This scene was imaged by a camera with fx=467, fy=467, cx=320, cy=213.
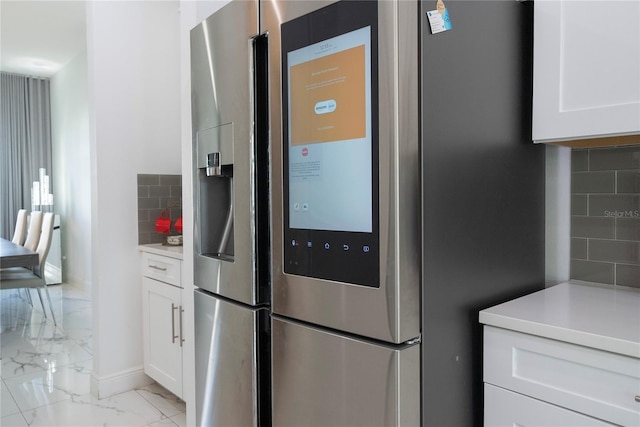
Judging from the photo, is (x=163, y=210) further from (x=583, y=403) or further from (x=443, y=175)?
(x=583, y=403)

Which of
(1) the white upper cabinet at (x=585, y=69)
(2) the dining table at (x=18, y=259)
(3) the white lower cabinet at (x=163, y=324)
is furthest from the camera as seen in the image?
(2) the dining table at (x=18, y=259)

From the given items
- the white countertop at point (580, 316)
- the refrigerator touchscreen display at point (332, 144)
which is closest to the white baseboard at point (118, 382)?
the refrigerator touchscreen display at point (332, 144)

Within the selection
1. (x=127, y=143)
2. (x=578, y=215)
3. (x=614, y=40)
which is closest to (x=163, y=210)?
(x=127, y=143)

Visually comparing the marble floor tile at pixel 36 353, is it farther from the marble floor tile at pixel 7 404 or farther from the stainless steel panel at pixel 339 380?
the stainless steel panel at pixel 339 380

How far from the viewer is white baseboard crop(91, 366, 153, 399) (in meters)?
2.65

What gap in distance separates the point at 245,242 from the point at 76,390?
204cm

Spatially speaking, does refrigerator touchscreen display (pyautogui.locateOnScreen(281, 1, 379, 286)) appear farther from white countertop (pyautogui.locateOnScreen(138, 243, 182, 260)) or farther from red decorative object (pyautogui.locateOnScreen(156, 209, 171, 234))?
red decorative object (pyautogui.locateOnScreen(156, 209, 171, 234))

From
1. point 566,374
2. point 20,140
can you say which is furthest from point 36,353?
point 20,140

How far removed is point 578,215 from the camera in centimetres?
148

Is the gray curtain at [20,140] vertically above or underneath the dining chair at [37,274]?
above

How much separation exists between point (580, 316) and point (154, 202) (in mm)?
2437

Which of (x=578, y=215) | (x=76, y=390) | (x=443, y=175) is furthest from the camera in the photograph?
(x=76, y=390)

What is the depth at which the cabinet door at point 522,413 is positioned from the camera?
103 centimetres

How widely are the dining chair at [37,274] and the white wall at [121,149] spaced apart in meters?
1.45
